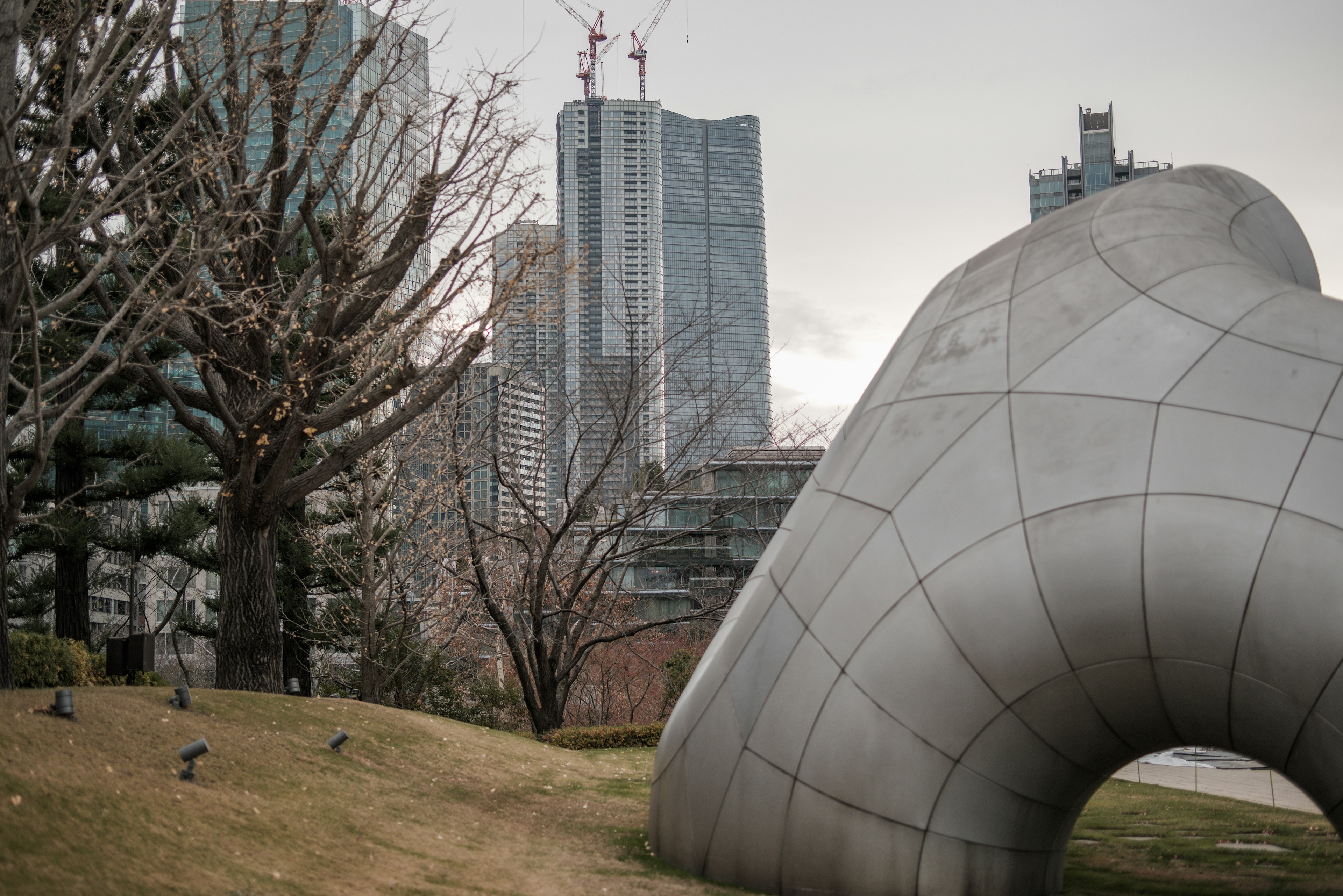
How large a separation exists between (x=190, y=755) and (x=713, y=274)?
357ft

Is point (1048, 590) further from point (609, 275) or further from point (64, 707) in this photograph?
point (609, 275)

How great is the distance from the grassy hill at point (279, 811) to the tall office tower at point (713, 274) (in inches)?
395

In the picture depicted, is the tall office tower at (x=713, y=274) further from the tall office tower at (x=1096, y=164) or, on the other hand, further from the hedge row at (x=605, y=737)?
the tall office tower at (x=1096, y=164)

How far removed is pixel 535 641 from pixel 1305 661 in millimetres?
15388

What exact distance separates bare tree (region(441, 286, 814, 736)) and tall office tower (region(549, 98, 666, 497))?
5.6 inches

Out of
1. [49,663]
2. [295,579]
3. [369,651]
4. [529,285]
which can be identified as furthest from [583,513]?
[49,663]

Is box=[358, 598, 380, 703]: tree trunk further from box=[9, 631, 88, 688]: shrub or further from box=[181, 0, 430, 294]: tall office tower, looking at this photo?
box=[181, 0, 430, 294]: tall office tower

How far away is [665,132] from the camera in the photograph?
153625mm

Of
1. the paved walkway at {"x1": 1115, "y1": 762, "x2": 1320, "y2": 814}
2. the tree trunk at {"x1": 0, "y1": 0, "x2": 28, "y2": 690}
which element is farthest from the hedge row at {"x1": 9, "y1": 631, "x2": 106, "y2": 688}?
the paved walkway at {"x1": 1115, "y1": 762, "x2": 1320, "y2": 814}

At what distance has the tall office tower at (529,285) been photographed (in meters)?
13.6

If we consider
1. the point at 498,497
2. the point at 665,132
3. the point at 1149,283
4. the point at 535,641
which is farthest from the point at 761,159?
the point at 1149,283

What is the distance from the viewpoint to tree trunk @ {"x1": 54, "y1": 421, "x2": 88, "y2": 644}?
68.2ft

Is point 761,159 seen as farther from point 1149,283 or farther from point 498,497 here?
point 1149,283

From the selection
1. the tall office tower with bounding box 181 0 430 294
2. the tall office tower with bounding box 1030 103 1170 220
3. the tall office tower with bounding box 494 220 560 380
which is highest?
the tall office tower with bounding box 1030 103 1170 220
